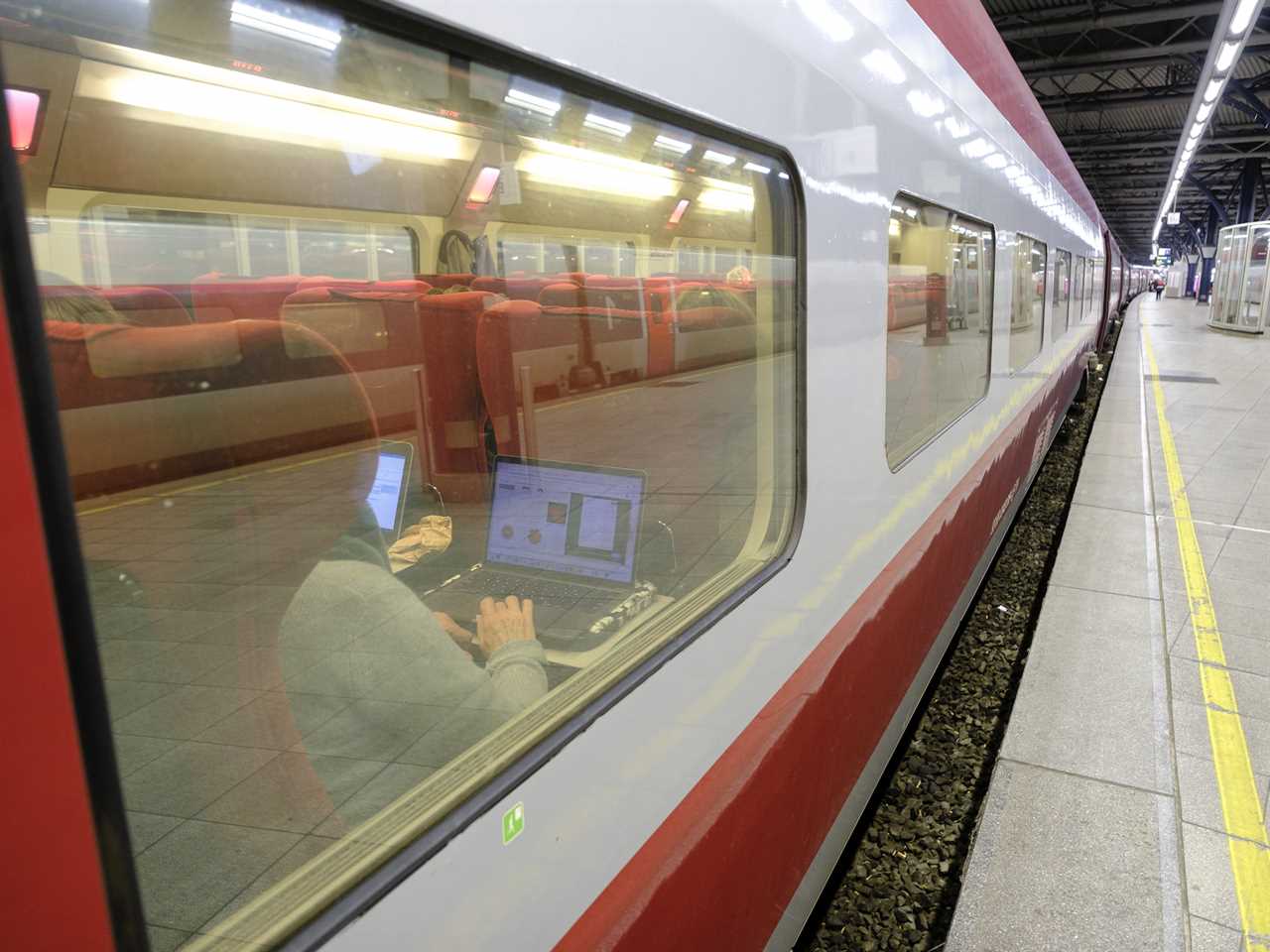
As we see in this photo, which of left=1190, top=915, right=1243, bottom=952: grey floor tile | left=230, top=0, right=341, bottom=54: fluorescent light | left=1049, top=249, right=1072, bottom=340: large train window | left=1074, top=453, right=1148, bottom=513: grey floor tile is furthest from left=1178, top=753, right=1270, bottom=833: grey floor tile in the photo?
left=1049, top=249, right=1072, bottom=340: large train window

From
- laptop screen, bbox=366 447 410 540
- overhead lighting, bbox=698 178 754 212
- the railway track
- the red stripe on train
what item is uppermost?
overhead lighting, bbox=698 178 754 212

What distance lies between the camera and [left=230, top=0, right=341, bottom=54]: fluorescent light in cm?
81

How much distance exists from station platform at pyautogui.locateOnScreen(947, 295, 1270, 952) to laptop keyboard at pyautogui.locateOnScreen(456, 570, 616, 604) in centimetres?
132

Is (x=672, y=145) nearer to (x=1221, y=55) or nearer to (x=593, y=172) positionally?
(x=593, y=172)

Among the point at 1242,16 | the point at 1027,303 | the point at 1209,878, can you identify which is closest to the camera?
the point at 1209,878

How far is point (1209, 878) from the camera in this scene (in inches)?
91.9

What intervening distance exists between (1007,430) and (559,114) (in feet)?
13.2

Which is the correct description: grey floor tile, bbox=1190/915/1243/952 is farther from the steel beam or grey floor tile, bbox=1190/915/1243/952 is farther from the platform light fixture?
the steel beam

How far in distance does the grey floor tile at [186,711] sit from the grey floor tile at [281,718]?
78mm

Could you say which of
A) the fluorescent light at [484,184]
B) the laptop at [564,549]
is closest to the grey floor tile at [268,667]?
the laptop at [564,549]

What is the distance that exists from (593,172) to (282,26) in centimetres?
64

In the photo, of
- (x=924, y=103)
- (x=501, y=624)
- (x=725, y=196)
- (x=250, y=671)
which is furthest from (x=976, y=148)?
(x=250, y=671)

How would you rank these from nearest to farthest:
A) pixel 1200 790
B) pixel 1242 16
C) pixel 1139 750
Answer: pixel 1200 790
pixel 1139 750
pixel 1242 16

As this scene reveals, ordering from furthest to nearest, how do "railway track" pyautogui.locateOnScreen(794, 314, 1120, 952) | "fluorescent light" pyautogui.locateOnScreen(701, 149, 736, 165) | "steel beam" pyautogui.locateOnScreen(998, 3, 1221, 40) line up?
"steel beam" pyautogui.locateOnScreen(998, 3, 1221, 40)
"railway track" pyautogui.locateOnScreen(794, 314, 1120, 952)
"fluorescent light" pyautogui.locateOnScreen(701, 149, 736, 165)
